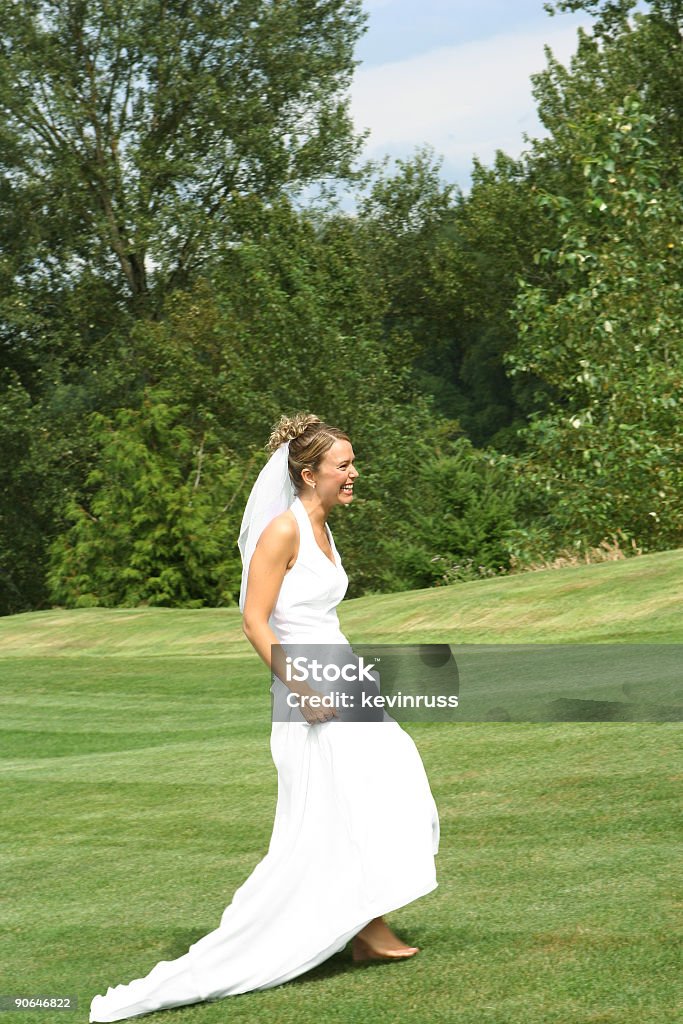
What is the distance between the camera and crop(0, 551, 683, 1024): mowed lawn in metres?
4.60

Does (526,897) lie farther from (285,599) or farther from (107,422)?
Answer: (107,422)

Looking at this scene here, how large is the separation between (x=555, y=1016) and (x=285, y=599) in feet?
5.30

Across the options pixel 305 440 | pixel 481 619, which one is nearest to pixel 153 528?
pixel 481 619

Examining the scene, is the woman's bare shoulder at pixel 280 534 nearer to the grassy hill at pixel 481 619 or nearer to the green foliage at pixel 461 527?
the grassy hill at pixel 481 619

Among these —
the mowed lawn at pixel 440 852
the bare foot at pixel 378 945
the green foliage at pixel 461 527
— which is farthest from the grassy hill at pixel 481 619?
the bare foot at pixel 378 945

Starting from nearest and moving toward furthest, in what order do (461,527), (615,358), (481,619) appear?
1. (481,619)
2. (615,358)
3. (461,527)

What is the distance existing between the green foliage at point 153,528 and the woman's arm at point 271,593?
64.3 ft

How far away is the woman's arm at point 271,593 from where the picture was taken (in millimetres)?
4586

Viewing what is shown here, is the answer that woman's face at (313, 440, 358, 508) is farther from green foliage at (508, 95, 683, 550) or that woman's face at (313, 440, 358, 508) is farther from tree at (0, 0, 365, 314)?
tree at (0, 0, 365, 314)

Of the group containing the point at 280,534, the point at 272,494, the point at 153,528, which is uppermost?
the point at 272,494

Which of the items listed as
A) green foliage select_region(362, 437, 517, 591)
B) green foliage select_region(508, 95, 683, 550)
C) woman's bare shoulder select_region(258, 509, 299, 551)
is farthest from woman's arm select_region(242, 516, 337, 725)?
green foliage select_region(362, 437, 517, 591)

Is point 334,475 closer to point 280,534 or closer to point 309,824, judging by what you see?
point 280,534

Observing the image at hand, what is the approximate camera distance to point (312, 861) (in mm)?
4590

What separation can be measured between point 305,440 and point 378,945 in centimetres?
188
